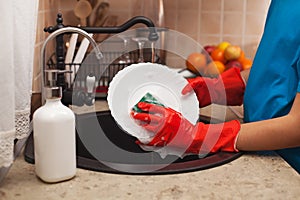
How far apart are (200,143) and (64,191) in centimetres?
37

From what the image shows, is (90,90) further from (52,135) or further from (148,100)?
(52,135)

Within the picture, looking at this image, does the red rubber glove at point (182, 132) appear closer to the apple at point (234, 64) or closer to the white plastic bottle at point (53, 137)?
the white plastic bottle at point (53, 137)

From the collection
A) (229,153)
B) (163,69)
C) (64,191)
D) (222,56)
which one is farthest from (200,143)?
(222,56)

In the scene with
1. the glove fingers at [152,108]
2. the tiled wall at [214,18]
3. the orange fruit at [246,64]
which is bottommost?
the glove fingers at [152,108]

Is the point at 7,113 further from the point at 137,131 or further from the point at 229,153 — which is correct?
the point at 229,153

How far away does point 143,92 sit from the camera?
1134mm

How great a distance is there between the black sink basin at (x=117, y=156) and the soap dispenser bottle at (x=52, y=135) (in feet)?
0.36

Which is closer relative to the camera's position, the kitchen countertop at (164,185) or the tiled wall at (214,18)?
the kitchen countertop at (164,185)

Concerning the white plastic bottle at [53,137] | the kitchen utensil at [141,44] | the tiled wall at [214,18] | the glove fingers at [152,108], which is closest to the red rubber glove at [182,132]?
the glove fingers at [152,108]

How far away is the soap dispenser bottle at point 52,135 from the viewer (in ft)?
2.71

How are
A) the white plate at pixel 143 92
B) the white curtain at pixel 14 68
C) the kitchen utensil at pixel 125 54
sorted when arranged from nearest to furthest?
the white curtain at pixel 14 68 < the white plate at pixel 143 92 < the kitchen utensil at pixel 125 54

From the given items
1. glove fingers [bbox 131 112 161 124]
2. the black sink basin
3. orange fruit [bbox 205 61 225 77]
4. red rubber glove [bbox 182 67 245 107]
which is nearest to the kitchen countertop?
the black sink basin

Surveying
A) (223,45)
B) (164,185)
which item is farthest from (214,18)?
(164,185)

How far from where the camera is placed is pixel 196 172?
955 mm
